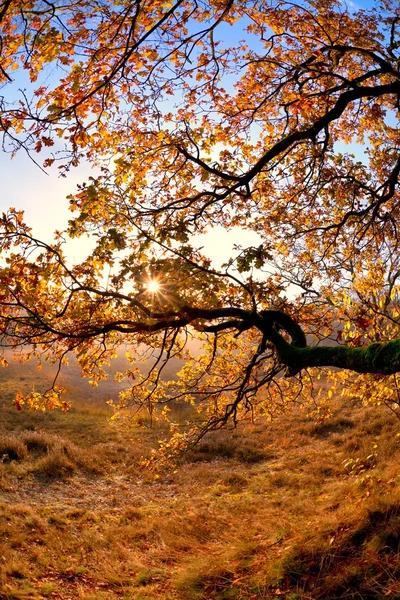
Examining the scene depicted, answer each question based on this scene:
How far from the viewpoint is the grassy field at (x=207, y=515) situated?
6.00 m

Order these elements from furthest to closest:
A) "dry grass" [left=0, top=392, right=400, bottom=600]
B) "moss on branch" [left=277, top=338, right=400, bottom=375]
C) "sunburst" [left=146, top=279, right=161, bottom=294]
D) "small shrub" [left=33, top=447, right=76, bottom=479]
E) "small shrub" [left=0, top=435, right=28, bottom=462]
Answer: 1. "small shrub" [left=0, top=435, right=28, bottom=462]
2. "small shrub" [left=33, top=447, right=76, bottom=479]
3. "dry grass" [left=0, top=392, right=400, bottom=600]
4. "sunburst" [left=146, top=279, right=161, bottom=294]
5. "moss on branch" [left=277, top=338, right=400, bottom=375]

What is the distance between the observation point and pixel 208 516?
10.1 meters

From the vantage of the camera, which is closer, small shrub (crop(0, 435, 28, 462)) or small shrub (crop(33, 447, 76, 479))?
small shrub (crop(33, 447, 76, 479))

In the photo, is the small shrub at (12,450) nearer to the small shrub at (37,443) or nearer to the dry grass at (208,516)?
the dry grass at (208,516)

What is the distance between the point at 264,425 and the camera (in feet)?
67.9

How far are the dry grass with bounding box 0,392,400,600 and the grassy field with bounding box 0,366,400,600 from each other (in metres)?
0.03

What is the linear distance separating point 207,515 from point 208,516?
0.25 ft

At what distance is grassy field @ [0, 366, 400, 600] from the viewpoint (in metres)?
6.00

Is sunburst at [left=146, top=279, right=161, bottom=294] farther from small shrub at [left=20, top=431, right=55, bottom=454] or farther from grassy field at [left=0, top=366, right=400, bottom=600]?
small shrub at [left=20, top=431, right=55, bottom=454]

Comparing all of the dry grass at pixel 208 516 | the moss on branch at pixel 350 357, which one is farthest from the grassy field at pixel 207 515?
the moss on branch at pixel 350 357

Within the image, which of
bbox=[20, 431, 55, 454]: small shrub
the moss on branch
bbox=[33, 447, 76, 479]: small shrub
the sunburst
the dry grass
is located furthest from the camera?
bbox=[20, 431, 55, 454]: small shrub

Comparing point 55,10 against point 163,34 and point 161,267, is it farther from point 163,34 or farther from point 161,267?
point 161,267

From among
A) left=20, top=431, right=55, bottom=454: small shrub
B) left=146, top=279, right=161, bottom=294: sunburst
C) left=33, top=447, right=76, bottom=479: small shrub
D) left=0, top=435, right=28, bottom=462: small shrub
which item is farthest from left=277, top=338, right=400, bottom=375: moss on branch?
left=20, top=431, right=55, bottom=454: small shrub

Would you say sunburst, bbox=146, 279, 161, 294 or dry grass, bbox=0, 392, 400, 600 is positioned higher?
sunburst, bbox=146, 279, 161, 294
